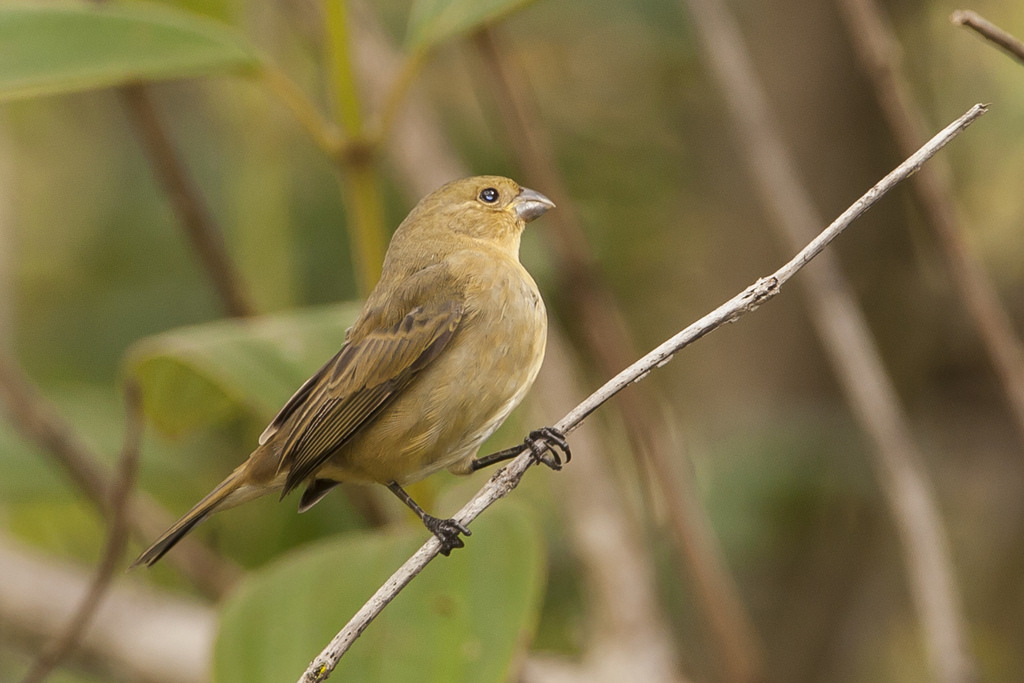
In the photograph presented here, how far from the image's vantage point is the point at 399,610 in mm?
2363

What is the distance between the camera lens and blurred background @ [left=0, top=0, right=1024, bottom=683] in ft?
11.1

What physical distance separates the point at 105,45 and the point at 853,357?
80.2 inches

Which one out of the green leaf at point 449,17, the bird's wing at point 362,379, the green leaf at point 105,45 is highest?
the green leaf at point 105,45

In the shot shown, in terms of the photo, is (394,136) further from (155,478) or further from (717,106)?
(717,106)

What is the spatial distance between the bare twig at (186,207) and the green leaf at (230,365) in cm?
72

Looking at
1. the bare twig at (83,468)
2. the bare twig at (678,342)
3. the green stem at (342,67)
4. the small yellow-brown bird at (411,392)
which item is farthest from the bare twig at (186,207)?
the bare twig at (678,342)

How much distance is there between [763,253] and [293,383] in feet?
7.70

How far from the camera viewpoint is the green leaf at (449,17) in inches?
88.4

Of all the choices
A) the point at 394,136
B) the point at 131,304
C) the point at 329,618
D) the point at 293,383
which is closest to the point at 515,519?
the point at 329,618

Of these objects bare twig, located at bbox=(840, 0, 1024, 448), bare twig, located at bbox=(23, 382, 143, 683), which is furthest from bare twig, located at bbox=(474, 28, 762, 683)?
bare twig, located at bbox=(23, 382, 143, 683)

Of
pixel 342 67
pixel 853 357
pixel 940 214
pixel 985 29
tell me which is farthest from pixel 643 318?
pixel 985 29

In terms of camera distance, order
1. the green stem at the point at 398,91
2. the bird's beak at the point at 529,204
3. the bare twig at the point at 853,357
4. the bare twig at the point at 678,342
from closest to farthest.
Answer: the bare twig at the point at 678,342 → the green stem at the point at 398,91 → the bare twig at the point at 853,357 → the bird's beak at the point at 529,204

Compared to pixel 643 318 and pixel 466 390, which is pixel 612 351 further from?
pixel 643 318

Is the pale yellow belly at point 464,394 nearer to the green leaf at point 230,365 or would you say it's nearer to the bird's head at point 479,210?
the green leaf at point 230,365
